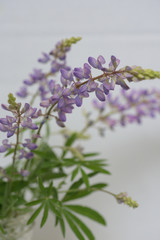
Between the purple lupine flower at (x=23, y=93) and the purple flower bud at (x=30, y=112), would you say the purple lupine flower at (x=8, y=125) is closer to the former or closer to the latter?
the purple flower bud at (x=30, y=112)

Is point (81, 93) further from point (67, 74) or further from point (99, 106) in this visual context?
point (99, 106)

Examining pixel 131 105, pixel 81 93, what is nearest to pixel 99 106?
pixel 131 105

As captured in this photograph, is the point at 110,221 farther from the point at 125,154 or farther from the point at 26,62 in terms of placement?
the point at 26,62

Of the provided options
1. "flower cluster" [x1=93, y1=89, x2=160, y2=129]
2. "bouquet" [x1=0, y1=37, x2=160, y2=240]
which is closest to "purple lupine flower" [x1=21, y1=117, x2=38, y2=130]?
"bouquet" [x1=0, y1=37, x2=160, y2=240]

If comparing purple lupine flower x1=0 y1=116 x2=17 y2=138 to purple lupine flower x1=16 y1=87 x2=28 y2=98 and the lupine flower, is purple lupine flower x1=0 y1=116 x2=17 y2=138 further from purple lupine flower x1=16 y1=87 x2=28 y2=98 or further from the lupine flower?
purple lupine flower x1=16 y1=87 x2=28 y2=98

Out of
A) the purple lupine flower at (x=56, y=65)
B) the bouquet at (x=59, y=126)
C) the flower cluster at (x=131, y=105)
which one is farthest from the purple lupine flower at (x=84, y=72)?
the flower cluster at (x=131, y=105)

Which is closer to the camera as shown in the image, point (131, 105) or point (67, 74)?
point (67, 74)

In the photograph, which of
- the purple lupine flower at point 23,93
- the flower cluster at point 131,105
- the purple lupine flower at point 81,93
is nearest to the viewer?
the purple lupine flower at point 81,93

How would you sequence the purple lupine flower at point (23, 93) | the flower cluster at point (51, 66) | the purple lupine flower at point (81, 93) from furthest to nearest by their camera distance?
the purple lupine flower at point (23, 93), the flower cluster at point (51, 66), the purple lupine flower at point (81, 93)
